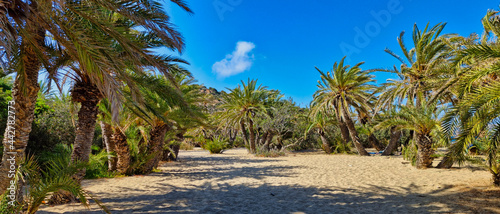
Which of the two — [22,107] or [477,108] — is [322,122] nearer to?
[477,108]

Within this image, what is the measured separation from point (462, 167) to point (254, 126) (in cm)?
1447

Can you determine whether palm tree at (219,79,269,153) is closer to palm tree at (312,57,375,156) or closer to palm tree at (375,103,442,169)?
palm tree at (312,57,375,156)

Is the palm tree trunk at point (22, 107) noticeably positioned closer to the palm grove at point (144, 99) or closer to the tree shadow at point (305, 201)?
the palm grove at point (144, 99)

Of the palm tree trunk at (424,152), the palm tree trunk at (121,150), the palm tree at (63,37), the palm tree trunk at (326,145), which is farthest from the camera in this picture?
the palm tree trunk at (326,145)

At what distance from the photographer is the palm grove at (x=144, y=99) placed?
12.3 feet

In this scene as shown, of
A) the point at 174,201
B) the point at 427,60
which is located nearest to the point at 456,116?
the point at 174,201

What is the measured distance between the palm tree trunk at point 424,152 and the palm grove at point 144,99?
1.5 inches

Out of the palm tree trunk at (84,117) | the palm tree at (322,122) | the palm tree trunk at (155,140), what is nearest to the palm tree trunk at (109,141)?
the palm tree trunk at (155,140)

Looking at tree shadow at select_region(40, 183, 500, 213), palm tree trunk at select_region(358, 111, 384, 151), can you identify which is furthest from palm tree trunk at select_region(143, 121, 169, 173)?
palm tree trunk at select_region(358, 111, 384, 151)

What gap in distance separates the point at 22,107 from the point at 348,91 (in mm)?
16330

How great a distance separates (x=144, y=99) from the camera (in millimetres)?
5988

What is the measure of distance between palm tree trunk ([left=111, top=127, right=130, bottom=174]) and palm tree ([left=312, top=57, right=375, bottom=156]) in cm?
1262

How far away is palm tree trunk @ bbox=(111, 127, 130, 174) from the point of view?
8.48 m

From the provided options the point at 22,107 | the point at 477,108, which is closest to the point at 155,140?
the point at 22,107
